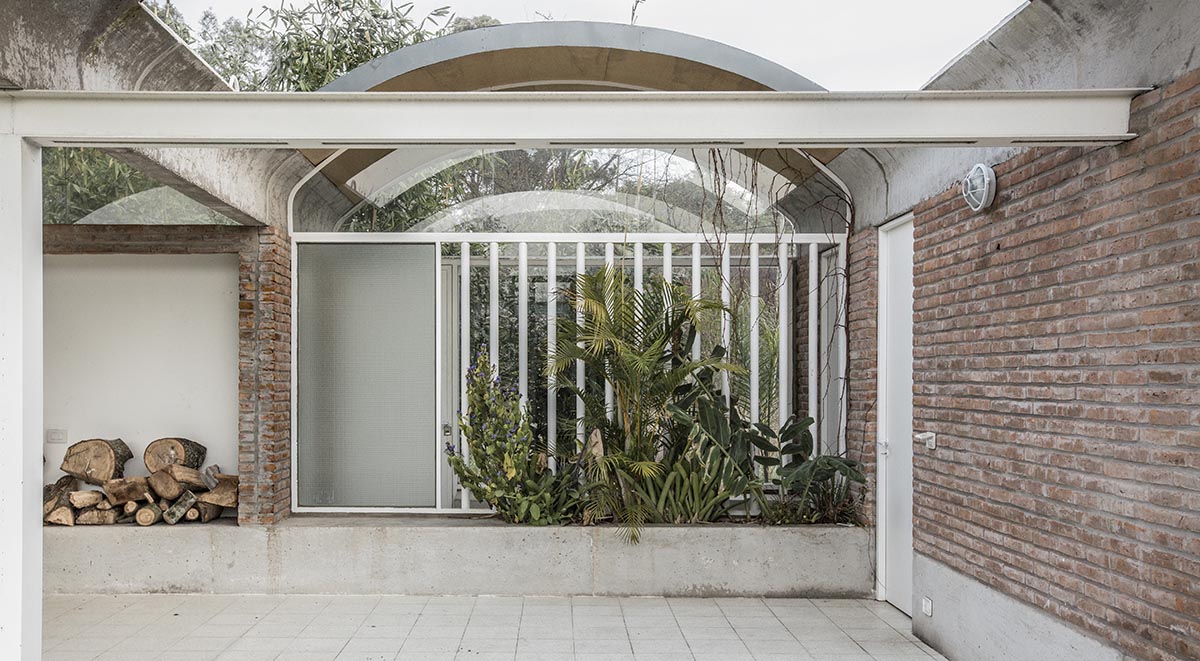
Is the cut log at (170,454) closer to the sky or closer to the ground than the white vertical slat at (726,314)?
closer to the ground

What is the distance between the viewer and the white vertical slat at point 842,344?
6000 mm

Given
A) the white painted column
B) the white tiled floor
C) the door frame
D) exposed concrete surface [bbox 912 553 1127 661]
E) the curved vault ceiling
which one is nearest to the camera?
the white painted column

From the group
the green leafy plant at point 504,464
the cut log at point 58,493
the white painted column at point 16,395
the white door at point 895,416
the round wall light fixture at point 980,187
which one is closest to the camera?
the white painted column at point 16,395

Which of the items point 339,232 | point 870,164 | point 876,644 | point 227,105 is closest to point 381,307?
point 339,232

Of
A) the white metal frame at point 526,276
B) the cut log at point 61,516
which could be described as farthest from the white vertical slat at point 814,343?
the cut log at point 61,516

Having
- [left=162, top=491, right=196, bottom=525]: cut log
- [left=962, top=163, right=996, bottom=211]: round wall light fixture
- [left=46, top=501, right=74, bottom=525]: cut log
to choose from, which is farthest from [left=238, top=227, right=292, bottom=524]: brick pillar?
[left=962, top=163, right=996, bottom=211]: round wall light fixture

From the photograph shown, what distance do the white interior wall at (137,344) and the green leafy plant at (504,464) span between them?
5.88 ft

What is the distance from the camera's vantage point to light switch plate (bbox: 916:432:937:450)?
4582mm

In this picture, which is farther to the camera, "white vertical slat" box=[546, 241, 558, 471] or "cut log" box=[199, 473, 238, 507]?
"white vertical slat" box=[546, 241, 558, 471]

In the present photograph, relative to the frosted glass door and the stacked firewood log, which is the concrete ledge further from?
the frosted glass door

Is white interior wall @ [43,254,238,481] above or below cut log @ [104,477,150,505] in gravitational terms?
above

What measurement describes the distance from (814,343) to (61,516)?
502cm

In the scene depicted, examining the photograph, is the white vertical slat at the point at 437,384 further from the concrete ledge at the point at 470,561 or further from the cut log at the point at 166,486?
the cut log at the point at 166,486

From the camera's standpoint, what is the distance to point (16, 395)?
3207mm
